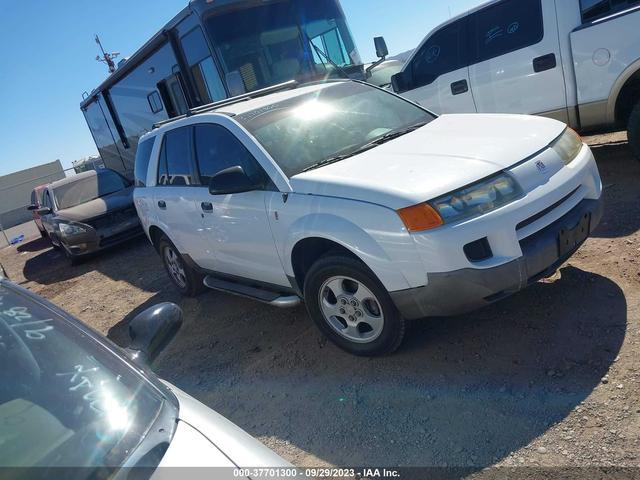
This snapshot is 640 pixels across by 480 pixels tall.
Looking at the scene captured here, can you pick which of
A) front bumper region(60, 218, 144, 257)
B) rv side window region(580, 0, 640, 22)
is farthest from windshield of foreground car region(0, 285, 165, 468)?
front bumper region(60, 218, 144, 257)

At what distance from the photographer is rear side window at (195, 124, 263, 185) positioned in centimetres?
372

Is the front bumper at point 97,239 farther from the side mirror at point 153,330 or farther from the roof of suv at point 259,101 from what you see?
the side mirror at point 153,330

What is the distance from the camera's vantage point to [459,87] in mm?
6516

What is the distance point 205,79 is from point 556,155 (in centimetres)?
618

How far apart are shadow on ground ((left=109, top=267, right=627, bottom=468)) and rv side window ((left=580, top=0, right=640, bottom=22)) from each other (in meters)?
3.15

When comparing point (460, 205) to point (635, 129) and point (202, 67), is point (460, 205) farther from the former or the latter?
point (202, 67)

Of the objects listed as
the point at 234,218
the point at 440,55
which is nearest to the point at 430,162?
the point at 234,218

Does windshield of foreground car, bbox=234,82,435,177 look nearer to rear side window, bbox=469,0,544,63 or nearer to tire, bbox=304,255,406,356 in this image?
tire, bbox=304,255,406,356

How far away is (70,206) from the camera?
984cm

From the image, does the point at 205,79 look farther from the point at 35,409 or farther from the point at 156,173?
the point at 35,409

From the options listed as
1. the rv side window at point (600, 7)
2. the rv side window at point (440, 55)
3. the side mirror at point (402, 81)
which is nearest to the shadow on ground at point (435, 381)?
the rv side window at point (600, 7)

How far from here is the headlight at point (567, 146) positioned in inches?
A: 126

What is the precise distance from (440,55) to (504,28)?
3.11ft

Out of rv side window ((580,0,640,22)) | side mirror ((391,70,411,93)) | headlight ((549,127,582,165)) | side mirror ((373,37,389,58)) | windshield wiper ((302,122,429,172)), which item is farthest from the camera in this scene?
side mirror ((373,37,389,58))
